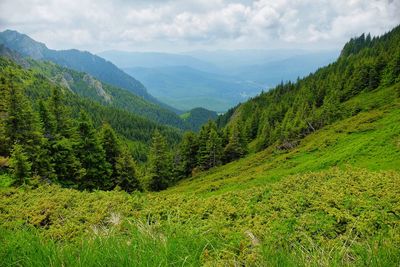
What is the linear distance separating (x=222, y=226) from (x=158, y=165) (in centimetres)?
5454

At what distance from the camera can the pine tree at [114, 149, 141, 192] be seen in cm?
4872

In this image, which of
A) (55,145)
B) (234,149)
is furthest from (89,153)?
(234,149)

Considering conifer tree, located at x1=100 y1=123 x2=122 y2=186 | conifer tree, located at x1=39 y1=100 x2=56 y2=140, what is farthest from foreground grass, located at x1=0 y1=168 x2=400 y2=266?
conifer tree, located at x1=100 y1=123 x2=122 y2=186

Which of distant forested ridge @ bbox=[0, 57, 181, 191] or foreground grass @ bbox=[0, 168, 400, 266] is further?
distant forested ridge @ bbox=[0, 57, 181, 191]

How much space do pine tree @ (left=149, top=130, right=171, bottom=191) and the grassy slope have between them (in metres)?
43.1

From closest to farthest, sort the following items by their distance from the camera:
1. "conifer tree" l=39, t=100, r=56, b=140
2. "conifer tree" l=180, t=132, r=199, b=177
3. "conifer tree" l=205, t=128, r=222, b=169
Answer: "conifer tree" l=39, t=100, r=56, b=140, "conifer tree" l=205, t=128, r=222, b=169, "conifer tree" l=180, t=132, r=199, b=177

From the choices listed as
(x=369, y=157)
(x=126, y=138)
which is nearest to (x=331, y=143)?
(x=369, y=157)

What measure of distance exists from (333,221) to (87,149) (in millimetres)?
39561

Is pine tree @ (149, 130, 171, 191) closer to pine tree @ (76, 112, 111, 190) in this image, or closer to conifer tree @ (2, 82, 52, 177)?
pine tree @ (76, 112, 111, 190)

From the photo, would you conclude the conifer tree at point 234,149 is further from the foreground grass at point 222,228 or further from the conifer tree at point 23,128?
the foreground grass at point 222,228

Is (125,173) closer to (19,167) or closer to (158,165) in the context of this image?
(158,165)

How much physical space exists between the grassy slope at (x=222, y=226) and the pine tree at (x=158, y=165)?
43087mm

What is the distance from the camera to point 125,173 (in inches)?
1922

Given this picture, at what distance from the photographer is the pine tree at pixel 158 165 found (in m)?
64.0
